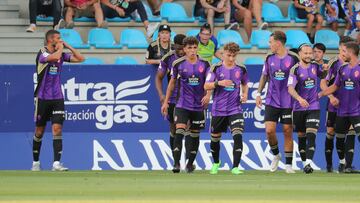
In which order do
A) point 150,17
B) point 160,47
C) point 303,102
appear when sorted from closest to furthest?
point 303,102 < point 160,47 < point 150,17

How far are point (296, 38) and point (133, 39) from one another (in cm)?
363

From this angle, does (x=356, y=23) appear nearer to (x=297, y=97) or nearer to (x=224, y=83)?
(x=297, y=97)

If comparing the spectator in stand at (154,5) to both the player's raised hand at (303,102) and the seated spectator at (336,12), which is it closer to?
the seated spectator at (336,12)

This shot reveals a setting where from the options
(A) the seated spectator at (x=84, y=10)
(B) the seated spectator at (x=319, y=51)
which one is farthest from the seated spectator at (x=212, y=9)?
(B) the seated spectator at (x=319, y=51)

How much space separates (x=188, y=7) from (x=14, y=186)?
11.9 m

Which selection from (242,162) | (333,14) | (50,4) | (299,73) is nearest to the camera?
(299,73)

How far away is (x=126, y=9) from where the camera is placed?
25.4 metres

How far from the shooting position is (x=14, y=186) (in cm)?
1568

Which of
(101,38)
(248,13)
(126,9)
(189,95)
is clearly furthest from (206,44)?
(248,13)

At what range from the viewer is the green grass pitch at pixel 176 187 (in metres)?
Answer: 13.5

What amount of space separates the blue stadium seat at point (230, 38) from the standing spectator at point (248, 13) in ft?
2.24

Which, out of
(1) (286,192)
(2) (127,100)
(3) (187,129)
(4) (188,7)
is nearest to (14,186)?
(1) (286,192)

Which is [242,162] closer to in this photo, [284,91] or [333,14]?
[284,91]

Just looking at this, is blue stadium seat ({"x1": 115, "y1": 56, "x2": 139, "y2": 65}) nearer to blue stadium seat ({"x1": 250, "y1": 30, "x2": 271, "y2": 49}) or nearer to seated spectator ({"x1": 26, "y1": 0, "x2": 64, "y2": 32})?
seated spectator ({"x1": 26, "y1": 0, "x2": 64, "y2": 32})
